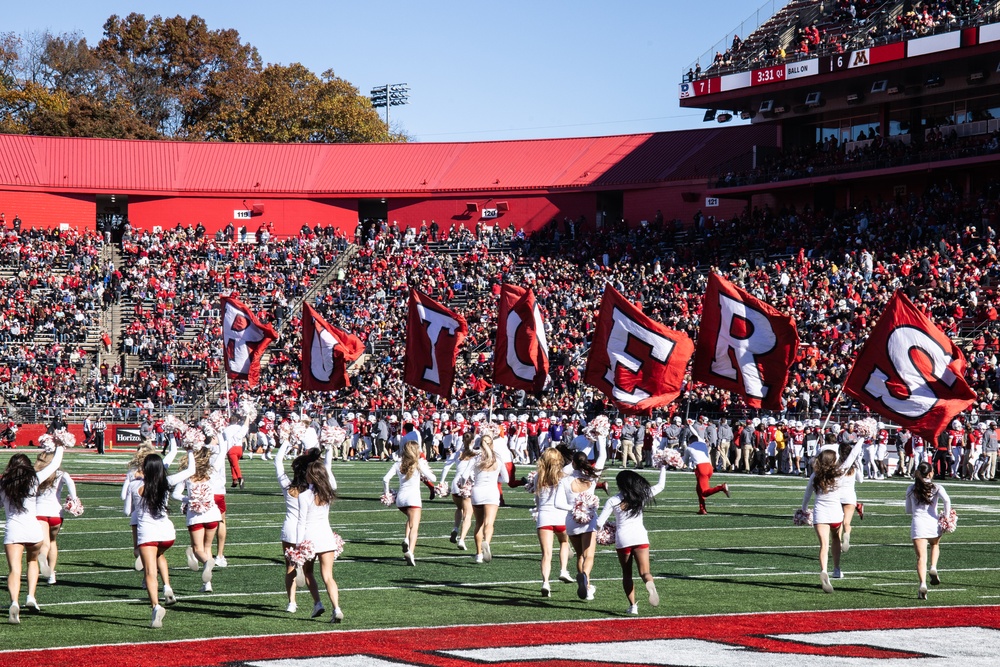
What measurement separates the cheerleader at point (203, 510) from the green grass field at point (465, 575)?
0.31 meters

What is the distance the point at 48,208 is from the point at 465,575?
4630 cm

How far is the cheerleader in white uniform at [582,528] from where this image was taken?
12.6 meters

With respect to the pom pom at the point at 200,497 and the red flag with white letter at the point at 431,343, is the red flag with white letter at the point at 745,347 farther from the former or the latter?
the pom pom at the point at 200,497

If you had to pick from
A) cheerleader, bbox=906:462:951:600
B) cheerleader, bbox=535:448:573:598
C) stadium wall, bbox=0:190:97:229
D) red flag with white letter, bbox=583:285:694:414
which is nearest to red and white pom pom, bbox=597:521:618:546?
cheerleader, bbox=535:448:573:598

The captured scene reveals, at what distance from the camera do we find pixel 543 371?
75.1 feet

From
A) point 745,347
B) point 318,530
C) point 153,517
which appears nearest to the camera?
point 318,530

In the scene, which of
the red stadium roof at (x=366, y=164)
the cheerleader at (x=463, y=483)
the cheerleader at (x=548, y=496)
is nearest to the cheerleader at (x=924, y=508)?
the cheerleader at (x=548, y=496)

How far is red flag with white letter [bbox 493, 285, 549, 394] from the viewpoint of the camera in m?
22.8

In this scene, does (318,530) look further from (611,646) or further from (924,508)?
(924,508)

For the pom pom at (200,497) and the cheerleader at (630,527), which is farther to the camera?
the pom pom at (200,497)

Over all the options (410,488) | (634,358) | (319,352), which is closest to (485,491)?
(410,488)

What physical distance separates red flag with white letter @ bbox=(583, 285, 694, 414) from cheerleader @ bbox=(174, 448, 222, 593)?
321 inches

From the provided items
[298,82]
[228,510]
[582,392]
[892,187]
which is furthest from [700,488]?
[298,82]

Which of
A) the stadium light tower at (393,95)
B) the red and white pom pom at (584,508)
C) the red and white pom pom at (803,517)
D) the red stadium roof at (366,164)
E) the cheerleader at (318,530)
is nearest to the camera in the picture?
the cheerleader at (318,530)
